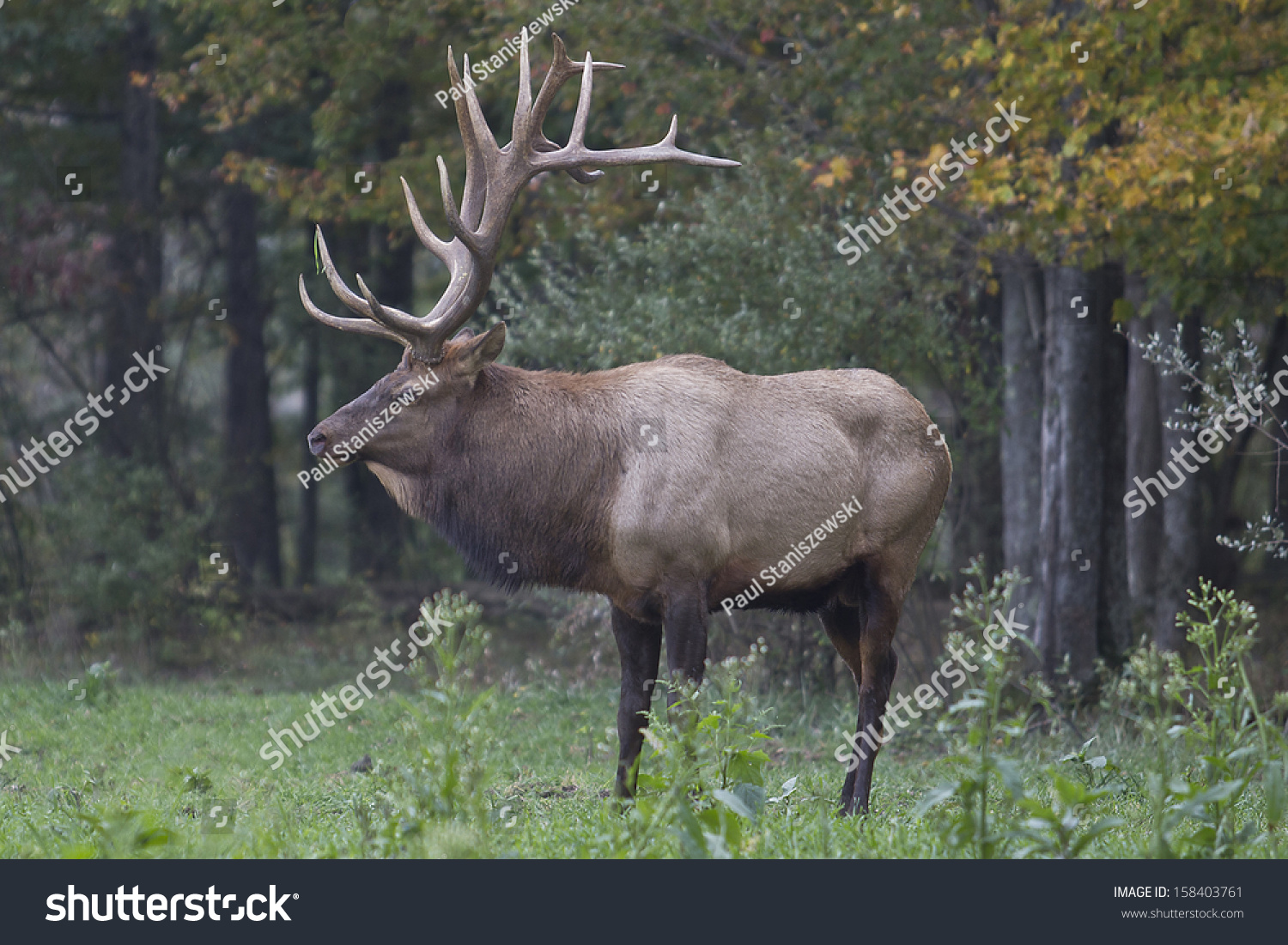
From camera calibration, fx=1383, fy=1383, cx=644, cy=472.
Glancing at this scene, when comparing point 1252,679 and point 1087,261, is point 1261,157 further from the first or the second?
point 1252,679

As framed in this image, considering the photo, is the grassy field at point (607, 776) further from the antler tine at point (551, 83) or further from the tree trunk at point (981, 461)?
the antler tine at point (551, 83)

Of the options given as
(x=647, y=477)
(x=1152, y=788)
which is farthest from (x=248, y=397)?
(x=1152, y=788)

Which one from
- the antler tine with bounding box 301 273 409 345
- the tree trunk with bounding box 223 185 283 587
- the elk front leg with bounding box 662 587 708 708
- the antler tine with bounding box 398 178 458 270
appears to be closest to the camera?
the elk front leg with bounding box 662 587 708 708

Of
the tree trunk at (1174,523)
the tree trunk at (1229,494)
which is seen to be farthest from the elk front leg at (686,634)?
the tree trunk at (1229,494)

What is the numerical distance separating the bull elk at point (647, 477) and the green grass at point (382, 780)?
0.73 m

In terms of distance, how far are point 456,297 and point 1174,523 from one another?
26.7ft

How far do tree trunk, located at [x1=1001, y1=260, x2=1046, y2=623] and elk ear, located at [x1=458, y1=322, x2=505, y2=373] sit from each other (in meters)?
5.57

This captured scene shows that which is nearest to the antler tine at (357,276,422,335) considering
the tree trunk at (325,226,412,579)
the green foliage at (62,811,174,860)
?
the green foliage at (62,811,174,860)

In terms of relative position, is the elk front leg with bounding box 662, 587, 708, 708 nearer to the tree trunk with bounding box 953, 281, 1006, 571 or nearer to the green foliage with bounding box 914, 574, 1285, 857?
the green foliage with bounding box 914, 574, 1285, 857

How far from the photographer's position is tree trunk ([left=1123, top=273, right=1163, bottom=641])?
12.3 m

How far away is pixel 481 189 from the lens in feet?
23.6

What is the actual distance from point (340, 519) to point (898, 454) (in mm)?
19555

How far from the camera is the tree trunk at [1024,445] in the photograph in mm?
10945

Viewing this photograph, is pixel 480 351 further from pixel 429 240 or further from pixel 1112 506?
pixel 1112 506
